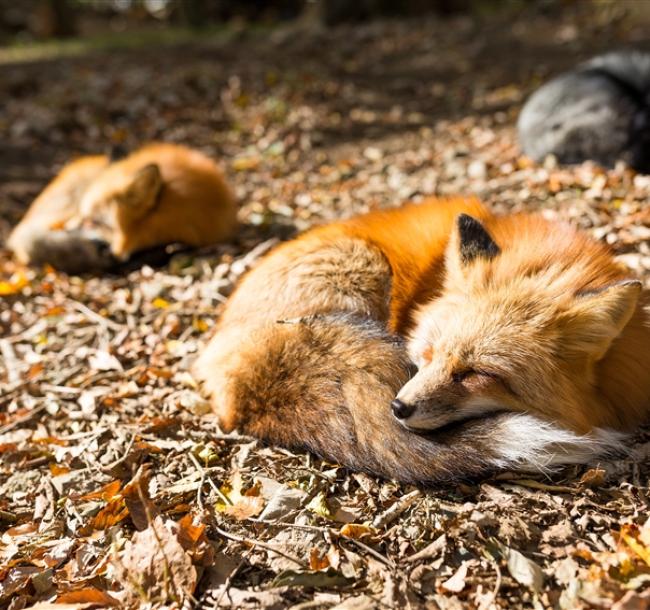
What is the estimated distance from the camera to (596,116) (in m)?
5.59

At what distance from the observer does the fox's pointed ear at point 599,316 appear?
227 cm

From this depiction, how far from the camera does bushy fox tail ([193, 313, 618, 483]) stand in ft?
7.59

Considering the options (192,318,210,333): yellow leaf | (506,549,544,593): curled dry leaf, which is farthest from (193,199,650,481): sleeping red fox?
(192,318,210,333): yellow leaf

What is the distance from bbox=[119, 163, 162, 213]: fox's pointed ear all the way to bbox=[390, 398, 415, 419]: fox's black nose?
12.3 feet

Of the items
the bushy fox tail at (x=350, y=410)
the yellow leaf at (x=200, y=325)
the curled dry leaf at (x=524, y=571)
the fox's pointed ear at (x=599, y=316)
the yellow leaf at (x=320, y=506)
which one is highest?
the fox's pointed ear at (x=599, y=316)

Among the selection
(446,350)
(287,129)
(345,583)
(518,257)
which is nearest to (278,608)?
(345,583)

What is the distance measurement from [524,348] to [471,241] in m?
0.59

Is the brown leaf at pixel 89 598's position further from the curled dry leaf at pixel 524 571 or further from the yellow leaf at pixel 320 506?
the curled dry leaf at pixel 524 571

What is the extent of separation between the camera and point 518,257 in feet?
8.79

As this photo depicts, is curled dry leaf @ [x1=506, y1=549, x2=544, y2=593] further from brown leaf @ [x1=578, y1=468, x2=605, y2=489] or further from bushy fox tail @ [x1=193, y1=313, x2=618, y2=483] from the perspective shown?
brown leaf @ [x1=578, y1=468, x2=605, y2=489]

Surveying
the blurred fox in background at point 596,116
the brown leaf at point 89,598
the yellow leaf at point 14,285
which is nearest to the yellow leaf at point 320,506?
the brown leaf at point 89,598

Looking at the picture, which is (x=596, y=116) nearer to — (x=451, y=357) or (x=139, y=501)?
(x=451, y=357)

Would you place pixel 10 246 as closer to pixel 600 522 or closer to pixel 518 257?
pixel 518 257

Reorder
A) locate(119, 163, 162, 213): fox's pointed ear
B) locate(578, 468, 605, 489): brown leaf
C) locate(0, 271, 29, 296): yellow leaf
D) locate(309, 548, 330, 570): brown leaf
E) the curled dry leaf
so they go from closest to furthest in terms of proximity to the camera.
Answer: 1. the curled dry leaf
2. locate(309, 548, 330, 570): brown leaf
3. locate(578, 468, 605, 489): brown leaf
4. locate(0, 271, 29, 296): yellow leaf
5. locate(119, 163, 162, 213): fox's pointed ear
